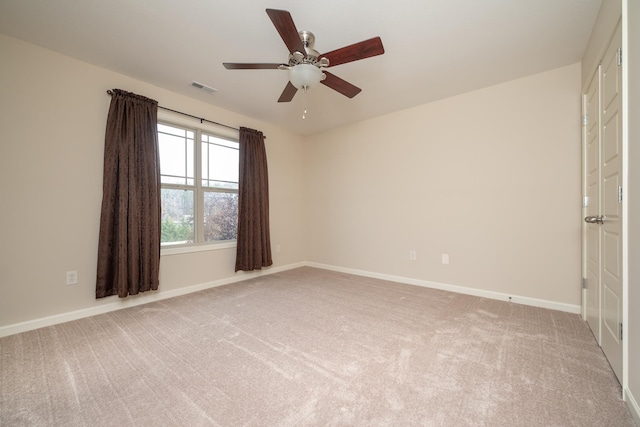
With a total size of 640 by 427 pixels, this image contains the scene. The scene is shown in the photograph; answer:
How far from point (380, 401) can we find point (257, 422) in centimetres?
65

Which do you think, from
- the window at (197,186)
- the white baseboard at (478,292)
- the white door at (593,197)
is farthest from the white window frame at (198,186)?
the white door at (593,197)

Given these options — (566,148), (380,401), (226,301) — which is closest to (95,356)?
(226,301)

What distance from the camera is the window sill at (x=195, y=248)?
3.18 meters

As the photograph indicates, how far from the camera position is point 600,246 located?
Answer: 1923 mm

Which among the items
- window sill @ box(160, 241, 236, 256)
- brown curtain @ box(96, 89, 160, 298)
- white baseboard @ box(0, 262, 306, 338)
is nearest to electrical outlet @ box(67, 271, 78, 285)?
brown curtain @ box(96, 89, 160, 298)

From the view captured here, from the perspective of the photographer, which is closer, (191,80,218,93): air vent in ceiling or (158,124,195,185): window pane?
(191,80,218,93): air vent in ceiling

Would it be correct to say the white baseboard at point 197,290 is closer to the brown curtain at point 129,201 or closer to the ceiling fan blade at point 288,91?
the brown curtain at point 129,201

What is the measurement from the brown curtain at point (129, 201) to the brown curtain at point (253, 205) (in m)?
1.14

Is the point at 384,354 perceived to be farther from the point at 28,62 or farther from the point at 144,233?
the point at 28,62

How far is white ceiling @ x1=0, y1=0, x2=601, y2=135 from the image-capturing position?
6.16 feet

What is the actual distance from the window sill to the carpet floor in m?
0.74
